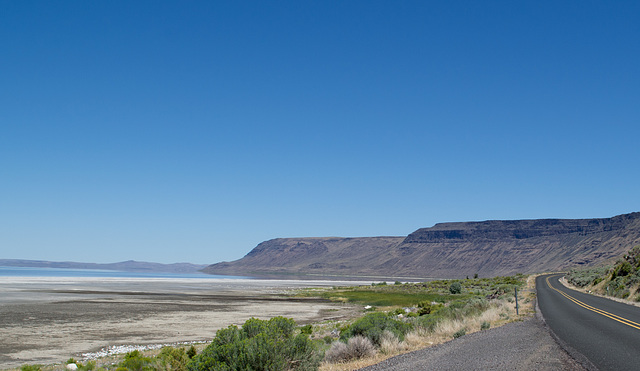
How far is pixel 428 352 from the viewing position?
11820 mm

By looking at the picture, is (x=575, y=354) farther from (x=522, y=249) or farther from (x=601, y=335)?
(x=522, y=249)

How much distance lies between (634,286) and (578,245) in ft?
471

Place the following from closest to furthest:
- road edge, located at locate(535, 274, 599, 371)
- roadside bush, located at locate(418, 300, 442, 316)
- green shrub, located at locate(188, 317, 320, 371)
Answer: green shrub, located at locate(188, 317, 320, 371)
road edge, located at locate(535, 274, 599, 371)
roadside bush, located at locate(418, 300, 442, 316)

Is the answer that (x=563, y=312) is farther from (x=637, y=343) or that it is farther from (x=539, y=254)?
(x=539, y=254)

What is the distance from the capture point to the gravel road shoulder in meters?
9.58

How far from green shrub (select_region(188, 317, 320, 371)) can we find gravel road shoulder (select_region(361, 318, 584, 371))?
169 centimetres

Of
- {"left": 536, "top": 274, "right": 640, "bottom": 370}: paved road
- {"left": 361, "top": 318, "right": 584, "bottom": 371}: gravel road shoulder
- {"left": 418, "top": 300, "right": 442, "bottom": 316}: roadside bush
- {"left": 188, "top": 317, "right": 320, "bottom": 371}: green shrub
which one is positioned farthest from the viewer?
{"left": 418, "top": 300, "right": 442, "bottom": 316}: roadside bush

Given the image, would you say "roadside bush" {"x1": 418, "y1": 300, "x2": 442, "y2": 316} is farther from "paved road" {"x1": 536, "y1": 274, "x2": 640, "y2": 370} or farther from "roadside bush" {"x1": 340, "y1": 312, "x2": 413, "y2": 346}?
"roadside bush" {"x1": 340, "y1": 312, "x2": 413, "y2": 346}

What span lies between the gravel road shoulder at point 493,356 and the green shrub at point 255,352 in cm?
169

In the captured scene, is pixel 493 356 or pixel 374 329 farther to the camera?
pixel 374 329

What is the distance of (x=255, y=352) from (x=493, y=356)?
5584mm

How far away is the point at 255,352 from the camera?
8.64 metres

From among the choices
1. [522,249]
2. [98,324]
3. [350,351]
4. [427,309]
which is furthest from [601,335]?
[522,249]

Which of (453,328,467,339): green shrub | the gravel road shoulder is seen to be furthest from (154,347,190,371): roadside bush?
(453,328,467,339): green shrub
